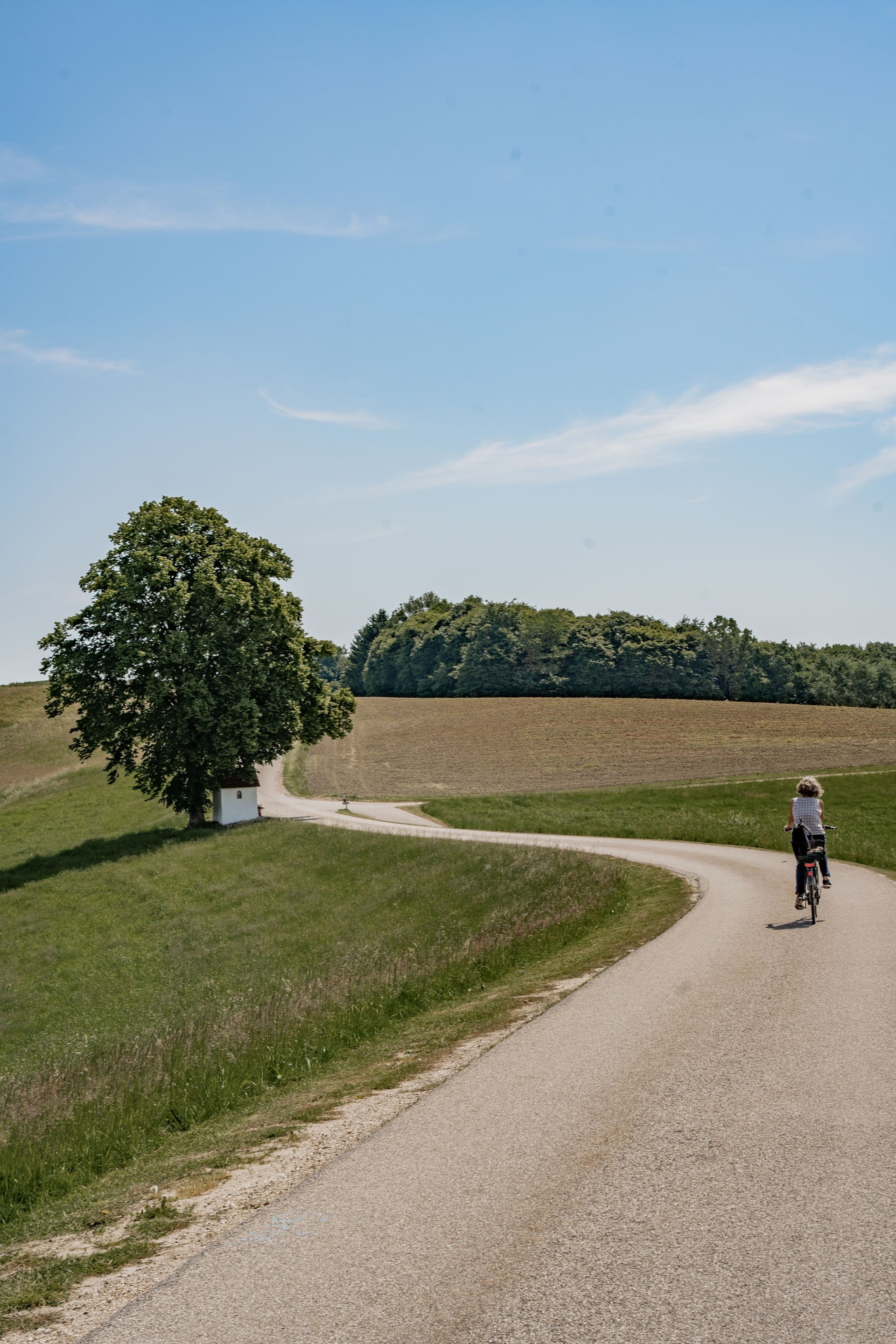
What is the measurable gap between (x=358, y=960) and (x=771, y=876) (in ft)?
32.2

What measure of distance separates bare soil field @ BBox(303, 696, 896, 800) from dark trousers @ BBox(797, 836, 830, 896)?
38.5 meters

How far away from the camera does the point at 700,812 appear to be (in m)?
44.6

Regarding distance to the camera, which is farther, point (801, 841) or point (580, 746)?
point (580, 746)

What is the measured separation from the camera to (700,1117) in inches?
291

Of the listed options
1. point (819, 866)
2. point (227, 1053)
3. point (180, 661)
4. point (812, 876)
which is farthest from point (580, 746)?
point (227, 1053)

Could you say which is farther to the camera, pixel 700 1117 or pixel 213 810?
pixel 213 810

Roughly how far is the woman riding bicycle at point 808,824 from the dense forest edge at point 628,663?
96.0 m

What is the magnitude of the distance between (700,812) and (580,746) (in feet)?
102

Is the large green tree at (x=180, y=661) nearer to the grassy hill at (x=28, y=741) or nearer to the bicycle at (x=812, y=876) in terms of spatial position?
the grassy hill at (x=28, y=741)

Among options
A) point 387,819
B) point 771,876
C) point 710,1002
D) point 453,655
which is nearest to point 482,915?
point 771,876

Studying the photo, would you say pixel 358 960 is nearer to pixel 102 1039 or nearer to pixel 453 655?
pixel 102 1039

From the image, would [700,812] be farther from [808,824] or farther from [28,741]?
[28,741]

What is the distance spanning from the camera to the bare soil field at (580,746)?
61.1 metres

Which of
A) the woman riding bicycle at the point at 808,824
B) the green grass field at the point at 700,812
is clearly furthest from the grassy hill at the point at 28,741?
the woman riding bicycle at the point at 808,824
